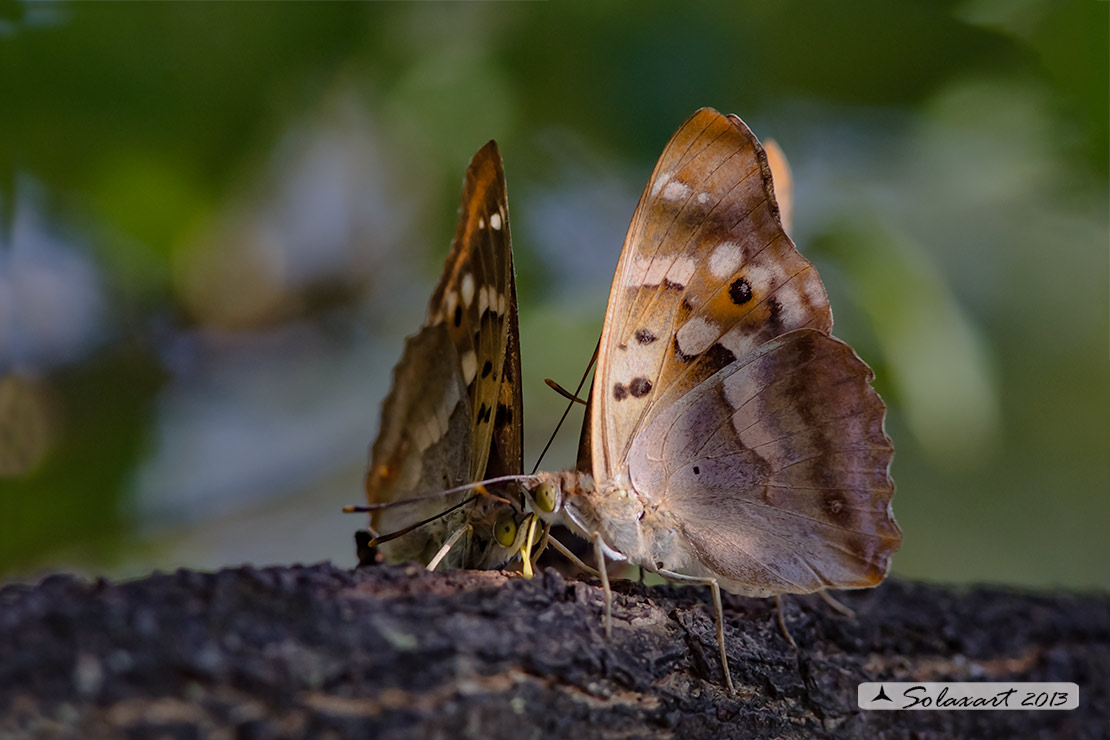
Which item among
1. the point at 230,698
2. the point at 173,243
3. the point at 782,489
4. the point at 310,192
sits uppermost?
the point at 310,192

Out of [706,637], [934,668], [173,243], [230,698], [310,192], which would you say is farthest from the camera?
[310,192]

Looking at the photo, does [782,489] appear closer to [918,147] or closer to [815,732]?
[815,732]

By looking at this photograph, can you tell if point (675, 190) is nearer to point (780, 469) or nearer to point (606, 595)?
point (780, 469)

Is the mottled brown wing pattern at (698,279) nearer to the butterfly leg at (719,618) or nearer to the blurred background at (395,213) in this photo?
the butterfly leg at (719,618)

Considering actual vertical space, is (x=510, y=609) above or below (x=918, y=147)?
below

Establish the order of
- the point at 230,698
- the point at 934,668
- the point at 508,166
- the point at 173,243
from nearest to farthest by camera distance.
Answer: the point at 230,698, the point at 934,668, the point at 173,243, the point at 508,166

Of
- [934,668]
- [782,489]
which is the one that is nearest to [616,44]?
[782,489]

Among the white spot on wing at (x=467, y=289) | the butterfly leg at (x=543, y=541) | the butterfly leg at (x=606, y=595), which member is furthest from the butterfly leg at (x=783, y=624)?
the white spot on wing at (x=467, y=289)

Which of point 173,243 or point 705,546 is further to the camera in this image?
point 173,243
